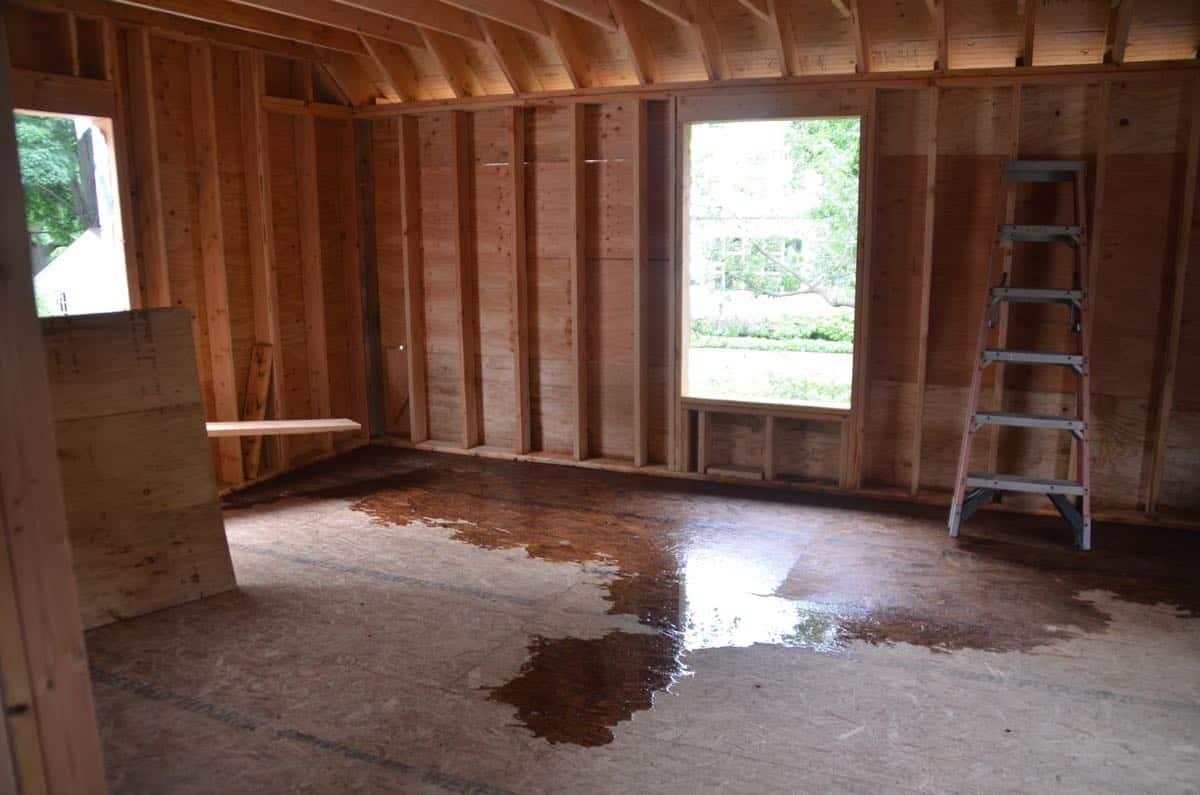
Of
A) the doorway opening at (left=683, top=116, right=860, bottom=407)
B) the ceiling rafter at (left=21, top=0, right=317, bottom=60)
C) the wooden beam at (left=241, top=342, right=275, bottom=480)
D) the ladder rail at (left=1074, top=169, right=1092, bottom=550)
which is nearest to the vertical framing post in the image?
the wooden beam at (left=241, top=342, right=275, bottom=480)

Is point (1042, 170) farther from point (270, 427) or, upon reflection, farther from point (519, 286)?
point (270, 427)

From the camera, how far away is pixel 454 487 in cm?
597

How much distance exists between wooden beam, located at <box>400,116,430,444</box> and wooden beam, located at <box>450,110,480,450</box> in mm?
358

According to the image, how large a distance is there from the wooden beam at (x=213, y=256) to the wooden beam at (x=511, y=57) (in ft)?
5.94

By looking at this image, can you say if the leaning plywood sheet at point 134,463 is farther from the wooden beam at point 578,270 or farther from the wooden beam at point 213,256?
the wooden beam at point 578,270

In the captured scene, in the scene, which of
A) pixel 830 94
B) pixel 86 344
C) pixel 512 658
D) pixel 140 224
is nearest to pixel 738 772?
pixel 512 658

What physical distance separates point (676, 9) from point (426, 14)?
1494 mm

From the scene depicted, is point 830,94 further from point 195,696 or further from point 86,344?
point 195,696

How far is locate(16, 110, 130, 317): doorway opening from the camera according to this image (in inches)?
198

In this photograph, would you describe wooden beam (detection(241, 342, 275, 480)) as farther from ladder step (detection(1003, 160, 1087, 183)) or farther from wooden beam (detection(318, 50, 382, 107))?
ladder step (detection(1003, 160, 1087, 183))

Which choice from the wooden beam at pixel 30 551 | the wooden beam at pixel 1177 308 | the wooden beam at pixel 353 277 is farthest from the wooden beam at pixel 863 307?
the wooden beam at pixel 30 551

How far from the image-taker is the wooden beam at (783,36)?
5.10 meters

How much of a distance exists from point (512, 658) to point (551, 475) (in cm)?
275

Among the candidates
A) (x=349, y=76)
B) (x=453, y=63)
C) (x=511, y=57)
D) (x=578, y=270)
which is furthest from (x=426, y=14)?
(x=578, y=270)
